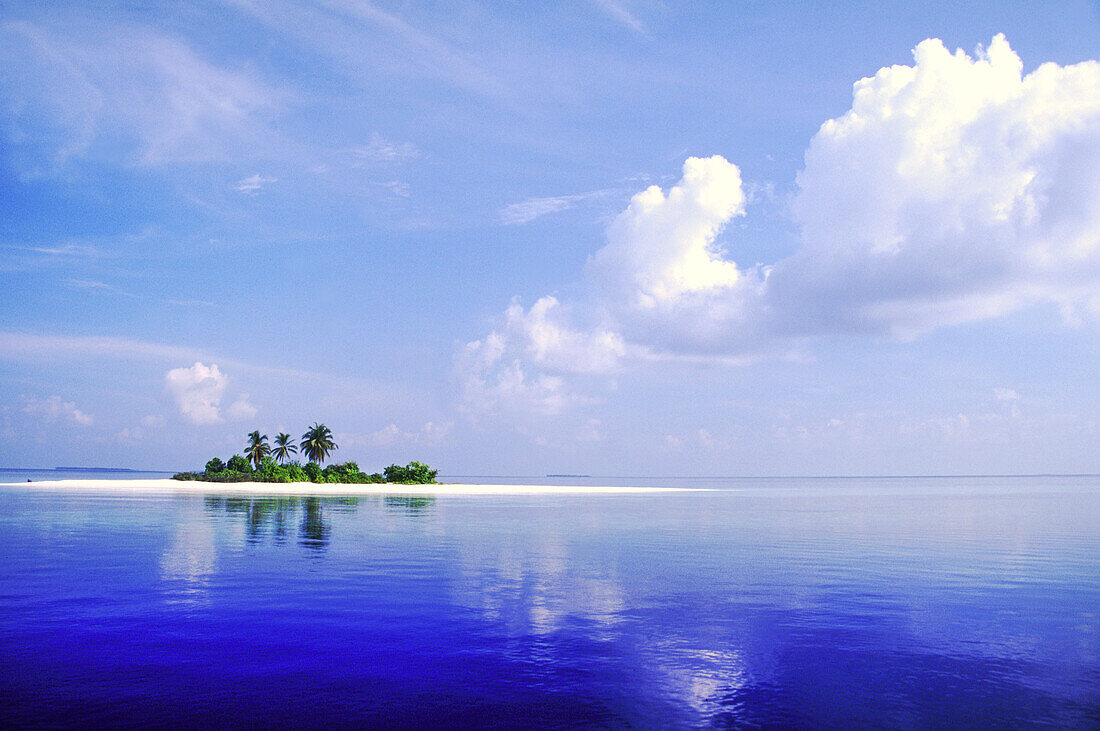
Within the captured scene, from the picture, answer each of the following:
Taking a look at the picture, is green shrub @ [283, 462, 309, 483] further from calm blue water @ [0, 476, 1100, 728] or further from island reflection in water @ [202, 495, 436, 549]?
calm blue water @ [0, 476, 1100, 728]

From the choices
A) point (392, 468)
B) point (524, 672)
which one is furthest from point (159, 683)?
point (392, 468)

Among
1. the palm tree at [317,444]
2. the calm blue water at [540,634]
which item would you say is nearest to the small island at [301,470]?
the palm tree at [317,444]

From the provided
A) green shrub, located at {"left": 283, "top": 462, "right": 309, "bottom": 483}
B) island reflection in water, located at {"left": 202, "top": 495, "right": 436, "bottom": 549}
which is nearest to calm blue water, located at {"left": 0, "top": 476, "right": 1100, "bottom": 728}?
island reflection in water, located at {"left": 202, "top": 495, "right": 436, "bottom": 549}

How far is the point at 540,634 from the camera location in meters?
18.1

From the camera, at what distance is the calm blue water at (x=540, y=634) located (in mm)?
12742

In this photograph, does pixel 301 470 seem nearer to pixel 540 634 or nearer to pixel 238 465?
pixel 238 465

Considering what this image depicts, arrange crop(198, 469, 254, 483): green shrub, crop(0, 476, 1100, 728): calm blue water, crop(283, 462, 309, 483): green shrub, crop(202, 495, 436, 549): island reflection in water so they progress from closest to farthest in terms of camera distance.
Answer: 1. crop(0, 476, 1100, 728): calm blue water
2. crop(202, 495, 436, 549): island reflection in water
3. crop(198, 469, 254, 483): green shrub
4. crop(283, 462, 309, 483): green shrub

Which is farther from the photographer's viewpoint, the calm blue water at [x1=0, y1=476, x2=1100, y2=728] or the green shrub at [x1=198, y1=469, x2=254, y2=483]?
the green shrub at [x1=198, y1=469, x2=254, y2=483]

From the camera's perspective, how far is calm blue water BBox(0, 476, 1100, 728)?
1274cm

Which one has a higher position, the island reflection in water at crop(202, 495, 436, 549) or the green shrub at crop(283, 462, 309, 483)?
the green shrub at crop(283, 462, 309, 483)

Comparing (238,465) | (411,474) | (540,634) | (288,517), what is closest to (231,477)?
(238,465)

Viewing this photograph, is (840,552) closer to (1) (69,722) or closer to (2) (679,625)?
(2) (679,625)

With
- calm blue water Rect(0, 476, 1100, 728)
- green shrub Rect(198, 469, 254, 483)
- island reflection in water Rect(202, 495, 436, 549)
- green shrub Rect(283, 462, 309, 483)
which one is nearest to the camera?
calm blue water Rect(0, 476, 1100, 728)

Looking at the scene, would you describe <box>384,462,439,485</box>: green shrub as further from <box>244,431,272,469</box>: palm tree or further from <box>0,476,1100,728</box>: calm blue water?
<box>0,476,1100,728</box>: calm blue water
